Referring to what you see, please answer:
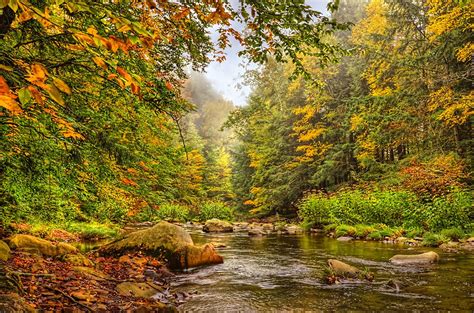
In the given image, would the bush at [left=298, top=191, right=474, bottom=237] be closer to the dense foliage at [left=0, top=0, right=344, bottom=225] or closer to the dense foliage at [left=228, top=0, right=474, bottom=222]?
the dense foliage at [left=228, top=0, right=474, bottom=222]

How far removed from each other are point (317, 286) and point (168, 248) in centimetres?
361

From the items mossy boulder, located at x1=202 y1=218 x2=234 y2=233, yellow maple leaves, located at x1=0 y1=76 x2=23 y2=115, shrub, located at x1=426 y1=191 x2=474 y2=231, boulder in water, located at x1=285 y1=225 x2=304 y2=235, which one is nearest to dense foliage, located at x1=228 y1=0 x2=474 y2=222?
shrub, located at x1=426 y1=191 x2=474 y2=231

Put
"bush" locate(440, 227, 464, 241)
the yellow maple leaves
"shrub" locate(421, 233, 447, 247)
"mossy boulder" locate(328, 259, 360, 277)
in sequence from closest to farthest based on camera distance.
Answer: the yellow maple leaves
"mossy boulder" locate(328, 259, 360, 277)
"shrub" locate(421, 233, 447, 247)
"bush" locate(440, 227, 464, 241)

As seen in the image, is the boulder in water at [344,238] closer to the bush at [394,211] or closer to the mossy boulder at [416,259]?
the bush at [394,211]

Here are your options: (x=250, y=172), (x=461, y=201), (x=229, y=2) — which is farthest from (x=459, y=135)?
(x=250, y=172)

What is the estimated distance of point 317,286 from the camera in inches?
237

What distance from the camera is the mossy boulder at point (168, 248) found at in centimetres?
759

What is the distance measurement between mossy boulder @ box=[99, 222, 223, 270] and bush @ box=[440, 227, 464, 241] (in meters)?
8.00

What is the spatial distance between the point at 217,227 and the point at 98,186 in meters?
13.2

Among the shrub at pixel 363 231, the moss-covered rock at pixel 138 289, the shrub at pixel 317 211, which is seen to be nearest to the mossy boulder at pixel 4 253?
the moss-covered rock at pixel 138 289

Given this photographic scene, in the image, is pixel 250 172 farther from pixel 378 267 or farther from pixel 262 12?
pixel 262 12

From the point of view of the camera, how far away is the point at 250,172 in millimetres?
32969

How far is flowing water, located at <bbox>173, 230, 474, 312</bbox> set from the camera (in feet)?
16.1

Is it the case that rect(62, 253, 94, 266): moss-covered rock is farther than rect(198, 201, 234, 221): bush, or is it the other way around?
rect(198, 201, 234, 221): bush
